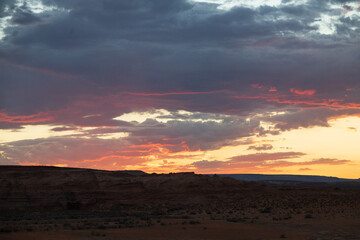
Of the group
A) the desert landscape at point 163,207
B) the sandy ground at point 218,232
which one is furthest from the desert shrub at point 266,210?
the sandy ground at point 218,232

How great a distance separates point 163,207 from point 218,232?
78.1ft

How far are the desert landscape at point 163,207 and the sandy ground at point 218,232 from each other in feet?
0.21

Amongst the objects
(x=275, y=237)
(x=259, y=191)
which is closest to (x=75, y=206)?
(x=259, y=191)

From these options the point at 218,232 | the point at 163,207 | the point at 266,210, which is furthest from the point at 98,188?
the point at 218,232

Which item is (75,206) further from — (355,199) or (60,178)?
(355,199)

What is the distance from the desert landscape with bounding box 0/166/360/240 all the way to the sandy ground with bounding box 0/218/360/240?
0.21ft

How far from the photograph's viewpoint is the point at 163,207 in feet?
170

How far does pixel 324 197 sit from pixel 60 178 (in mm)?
37268

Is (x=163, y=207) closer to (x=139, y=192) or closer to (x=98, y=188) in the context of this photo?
(x=139, y=192)

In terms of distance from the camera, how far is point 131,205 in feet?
178

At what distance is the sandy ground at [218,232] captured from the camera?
26.2 m

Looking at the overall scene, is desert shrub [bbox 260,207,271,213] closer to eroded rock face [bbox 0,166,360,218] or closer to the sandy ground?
eroded rock face [bbox 0,166,360,218]

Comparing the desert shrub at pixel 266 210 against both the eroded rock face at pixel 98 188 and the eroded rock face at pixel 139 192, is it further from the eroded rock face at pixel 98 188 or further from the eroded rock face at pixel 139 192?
the eroded rock face at pixel 98 188

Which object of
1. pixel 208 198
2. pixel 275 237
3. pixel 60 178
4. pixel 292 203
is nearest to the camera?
pixel 275 237
